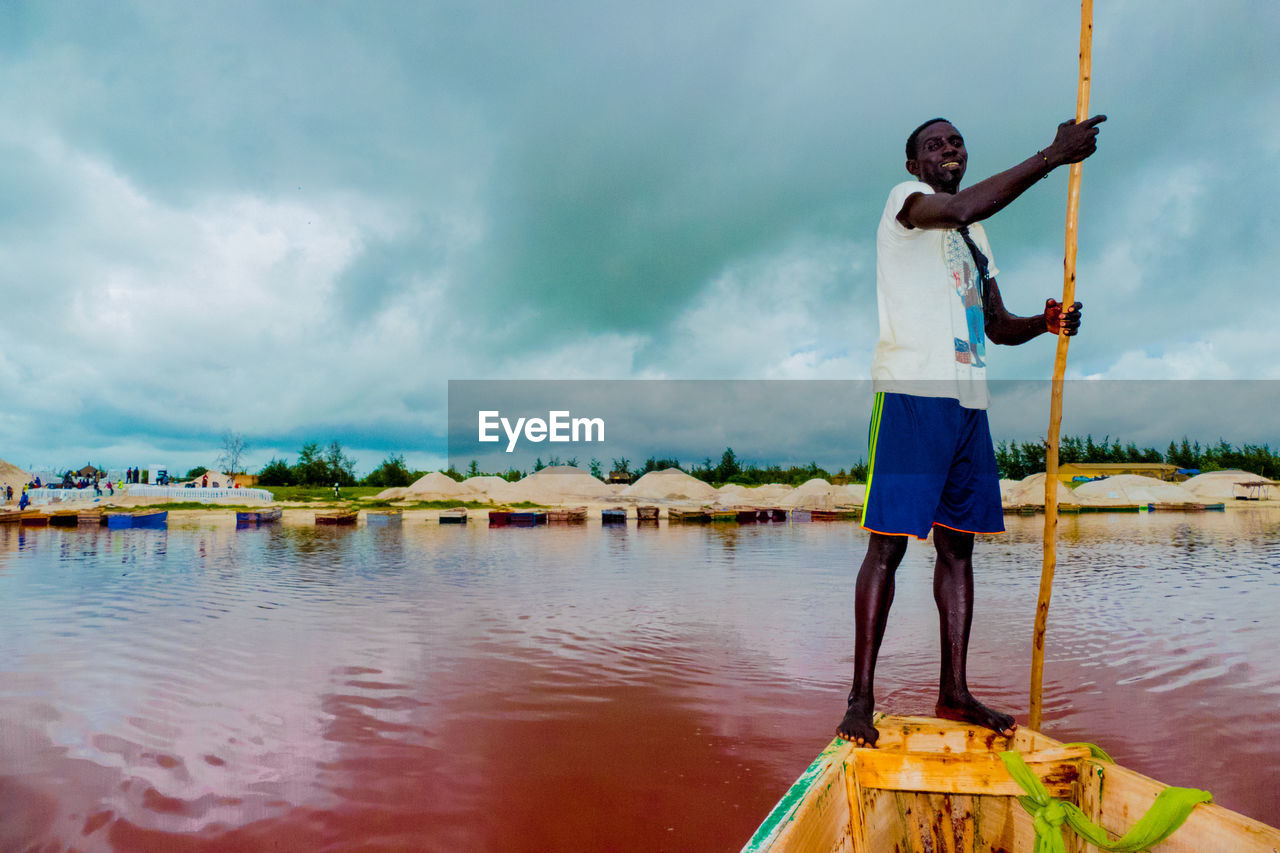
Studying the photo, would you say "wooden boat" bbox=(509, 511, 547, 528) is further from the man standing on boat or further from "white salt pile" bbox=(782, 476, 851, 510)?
the man standing on boat

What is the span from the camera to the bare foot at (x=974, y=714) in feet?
6.09

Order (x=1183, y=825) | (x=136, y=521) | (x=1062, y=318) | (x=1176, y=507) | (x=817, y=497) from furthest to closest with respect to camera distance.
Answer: (x=817, y=497), (x=1176, y=507), (x=136, y=521), (x=1062, y=318), (x=1183, y=825)

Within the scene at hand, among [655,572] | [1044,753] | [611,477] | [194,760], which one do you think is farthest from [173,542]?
[611,477]

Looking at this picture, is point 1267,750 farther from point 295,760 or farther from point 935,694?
point 295,760

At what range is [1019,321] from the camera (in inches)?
89.9

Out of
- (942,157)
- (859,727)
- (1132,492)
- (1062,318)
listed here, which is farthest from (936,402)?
(1132,492)

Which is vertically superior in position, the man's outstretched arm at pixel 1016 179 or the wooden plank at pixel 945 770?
the man's outstretched arm at pixel 1016 179

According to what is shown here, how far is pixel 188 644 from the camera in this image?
473 cm

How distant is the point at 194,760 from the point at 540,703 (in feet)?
4.69

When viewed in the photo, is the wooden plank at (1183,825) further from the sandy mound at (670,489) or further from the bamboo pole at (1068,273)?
the sandy mound at (670,489)

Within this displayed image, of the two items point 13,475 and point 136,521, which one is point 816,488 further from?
point 13,475

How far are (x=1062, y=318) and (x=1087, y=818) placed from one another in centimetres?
140

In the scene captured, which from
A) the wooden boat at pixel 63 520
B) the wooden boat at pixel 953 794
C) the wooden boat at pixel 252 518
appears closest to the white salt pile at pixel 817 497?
the wooden boat at pixel 252 518

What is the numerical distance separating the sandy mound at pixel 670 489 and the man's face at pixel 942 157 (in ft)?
137
